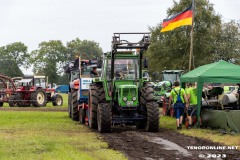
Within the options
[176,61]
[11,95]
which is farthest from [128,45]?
[176,61]

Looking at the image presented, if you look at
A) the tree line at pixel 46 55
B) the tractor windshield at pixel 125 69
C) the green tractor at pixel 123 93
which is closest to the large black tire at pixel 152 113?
the green tractor at pixel 123 93

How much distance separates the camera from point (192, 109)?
19.5 metres

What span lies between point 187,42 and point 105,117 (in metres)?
39.7

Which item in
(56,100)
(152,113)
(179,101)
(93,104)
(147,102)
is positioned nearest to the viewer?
(152,113)

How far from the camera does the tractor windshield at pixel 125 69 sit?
725 inches

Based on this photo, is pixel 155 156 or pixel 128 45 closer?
pixel 155 156

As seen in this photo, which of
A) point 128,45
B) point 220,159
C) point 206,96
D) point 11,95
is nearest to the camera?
point 220,159

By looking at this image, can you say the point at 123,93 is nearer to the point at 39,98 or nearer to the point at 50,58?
the point at 39,98

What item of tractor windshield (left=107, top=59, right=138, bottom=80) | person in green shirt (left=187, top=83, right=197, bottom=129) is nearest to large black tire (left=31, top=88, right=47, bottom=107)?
person in green shirt (left=187, top=83, right=197, bottom=129)

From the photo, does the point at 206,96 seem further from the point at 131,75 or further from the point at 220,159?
the point at 220,159

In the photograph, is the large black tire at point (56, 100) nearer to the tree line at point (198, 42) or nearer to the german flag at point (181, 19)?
the german flag at point (181, 19)

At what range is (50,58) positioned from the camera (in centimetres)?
12394

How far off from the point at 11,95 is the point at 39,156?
26.5 metres

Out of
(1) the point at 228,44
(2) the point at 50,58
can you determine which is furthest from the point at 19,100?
(2) the point at 50,58
